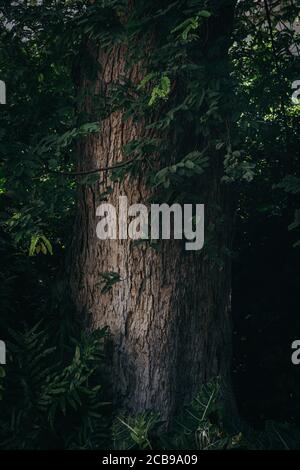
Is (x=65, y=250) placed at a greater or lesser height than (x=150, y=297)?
greater

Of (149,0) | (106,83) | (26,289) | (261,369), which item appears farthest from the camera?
(261,369)

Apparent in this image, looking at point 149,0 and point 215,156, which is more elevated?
point 149,0

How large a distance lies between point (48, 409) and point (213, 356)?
4.15 feet

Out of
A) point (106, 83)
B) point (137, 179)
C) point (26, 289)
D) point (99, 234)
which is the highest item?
point (106, 83)

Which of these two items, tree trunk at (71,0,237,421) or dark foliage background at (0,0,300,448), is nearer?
dark foliage background at (0,0,300,448)

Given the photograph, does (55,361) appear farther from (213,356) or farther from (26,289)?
(213,356)

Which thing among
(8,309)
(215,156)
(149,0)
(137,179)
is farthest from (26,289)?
(149,0)

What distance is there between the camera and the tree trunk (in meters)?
5.89

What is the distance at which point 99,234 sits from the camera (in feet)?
20.0

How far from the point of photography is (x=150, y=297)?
5.90 meters

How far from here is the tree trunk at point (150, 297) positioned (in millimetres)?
5895

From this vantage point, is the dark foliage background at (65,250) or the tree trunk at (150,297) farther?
the tree trunk at (150,297)

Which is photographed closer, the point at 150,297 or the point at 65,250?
the point at 150,297
